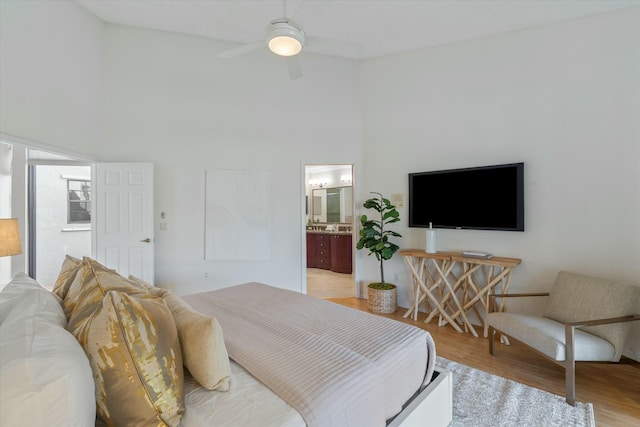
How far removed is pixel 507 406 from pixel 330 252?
4431 mm

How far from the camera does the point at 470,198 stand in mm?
3287

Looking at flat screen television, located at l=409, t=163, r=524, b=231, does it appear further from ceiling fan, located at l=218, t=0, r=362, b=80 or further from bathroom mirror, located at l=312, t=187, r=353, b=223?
bathroom mirror, located at l=312, t=187, r=353, b=223

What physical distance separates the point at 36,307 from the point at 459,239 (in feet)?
11.9

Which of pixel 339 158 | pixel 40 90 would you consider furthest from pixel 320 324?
pixel 40 90

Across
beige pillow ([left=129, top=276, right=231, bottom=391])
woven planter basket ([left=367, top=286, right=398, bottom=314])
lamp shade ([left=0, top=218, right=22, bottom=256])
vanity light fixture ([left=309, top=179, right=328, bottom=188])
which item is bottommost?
woven planter basket ([left=367, top=286, right=398, bottom=314])

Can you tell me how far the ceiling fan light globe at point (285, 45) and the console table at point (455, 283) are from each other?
247cm

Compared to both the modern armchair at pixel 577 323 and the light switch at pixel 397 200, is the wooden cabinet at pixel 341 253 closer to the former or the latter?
the light switch at pixel 397 200

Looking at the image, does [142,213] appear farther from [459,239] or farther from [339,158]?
[459,239]

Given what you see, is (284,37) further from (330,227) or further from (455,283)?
(330,227)

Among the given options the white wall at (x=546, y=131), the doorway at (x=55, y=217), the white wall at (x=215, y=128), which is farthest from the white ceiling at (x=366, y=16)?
the doorway at (x=55, y=217)

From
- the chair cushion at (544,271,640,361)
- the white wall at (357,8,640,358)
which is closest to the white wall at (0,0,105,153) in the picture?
the white wall at (357,8,640,358)

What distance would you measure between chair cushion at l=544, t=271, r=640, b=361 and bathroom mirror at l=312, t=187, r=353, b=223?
421 cm

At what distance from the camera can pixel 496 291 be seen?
316 centimetres

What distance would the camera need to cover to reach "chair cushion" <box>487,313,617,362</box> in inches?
80.0
